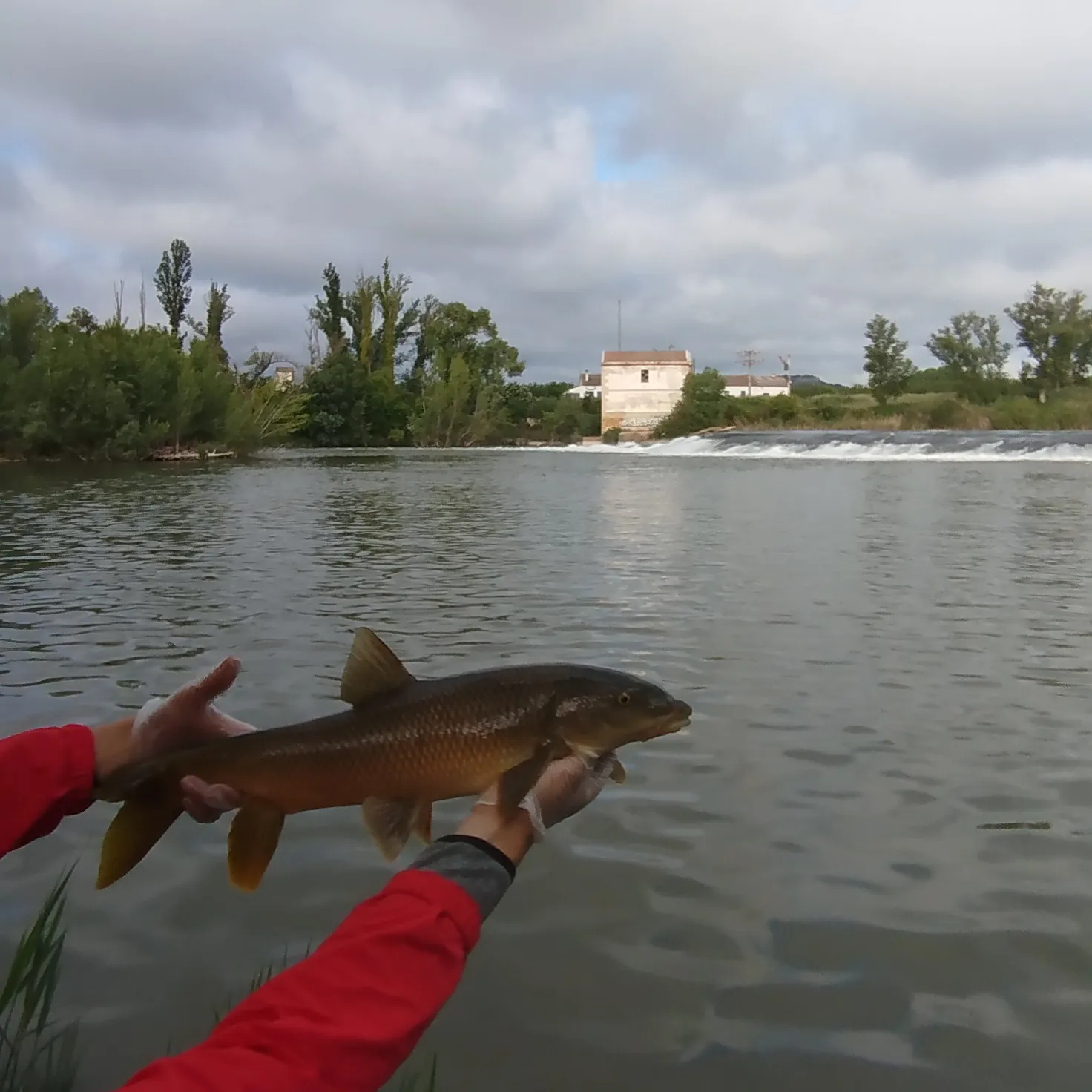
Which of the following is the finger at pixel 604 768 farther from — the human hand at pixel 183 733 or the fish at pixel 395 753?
the human hand at pixel 183 733

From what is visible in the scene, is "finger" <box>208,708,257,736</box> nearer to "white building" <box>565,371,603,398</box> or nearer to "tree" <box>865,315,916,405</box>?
"tree" <box>865,315,916,405</box>

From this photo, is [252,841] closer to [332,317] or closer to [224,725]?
[224,725]

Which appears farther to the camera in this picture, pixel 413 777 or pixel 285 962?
pixel 285 962

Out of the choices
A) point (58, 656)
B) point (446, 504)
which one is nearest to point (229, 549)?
point (58, 656)

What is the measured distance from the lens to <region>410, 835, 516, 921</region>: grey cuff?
170 centimetres

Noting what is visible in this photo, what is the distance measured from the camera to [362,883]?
4.45m

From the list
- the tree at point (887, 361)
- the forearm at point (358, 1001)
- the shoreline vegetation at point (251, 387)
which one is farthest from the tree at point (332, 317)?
the forearm at point (358, 1001)

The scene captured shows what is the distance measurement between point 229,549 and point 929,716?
37.5ft

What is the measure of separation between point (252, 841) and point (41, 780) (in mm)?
464

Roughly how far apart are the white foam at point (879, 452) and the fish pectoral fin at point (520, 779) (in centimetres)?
4233

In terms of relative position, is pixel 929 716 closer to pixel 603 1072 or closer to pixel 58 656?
pixel 603 1072

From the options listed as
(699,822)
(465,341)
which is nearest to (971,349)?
(465,341)

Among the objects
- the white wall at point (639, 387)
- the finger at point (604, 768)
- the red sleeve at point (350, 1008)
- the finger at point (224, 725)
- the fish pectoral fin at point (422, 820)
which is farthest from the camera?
the white wall at point (639, 387)

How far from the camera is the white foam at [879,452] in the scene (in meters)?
43.0
